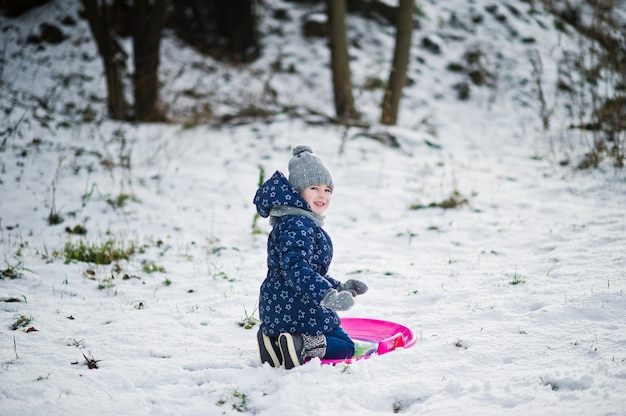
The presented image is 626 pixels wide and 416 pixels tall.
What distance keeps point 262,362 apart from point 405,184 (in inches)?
211

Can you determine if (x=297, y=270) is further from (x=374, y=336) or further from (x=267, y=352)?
(x=374, y=336)

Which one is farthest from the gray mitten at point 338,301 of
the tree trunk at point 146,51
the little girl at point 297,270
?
the tree trunk at point 146,51

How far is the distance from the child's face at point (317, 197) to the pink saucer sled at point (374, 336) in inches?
37.1

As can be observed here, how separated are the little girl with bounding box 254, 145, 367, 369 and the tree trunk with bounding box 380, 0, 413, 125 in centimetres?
720

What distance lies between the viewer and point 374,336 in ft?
11.3

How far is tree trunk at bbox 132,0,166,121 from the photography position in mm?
9617

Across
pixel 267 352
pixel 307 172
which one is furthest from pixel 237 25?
pixel 267 352

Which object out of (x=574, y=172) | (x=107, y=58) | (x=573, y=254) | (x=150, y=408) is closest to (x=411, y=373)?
(x=150, y=408)

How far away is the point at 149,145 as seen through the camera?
8.80 meters

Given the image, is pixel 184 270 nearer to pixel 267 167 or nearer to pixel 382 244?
pixel 382 244

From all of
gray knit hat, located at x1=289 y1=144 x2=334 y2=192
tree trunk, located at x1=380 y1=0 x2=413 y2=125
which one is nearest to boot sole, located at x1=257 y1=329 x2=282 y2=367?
gray knit hat, located at x1=289 y1=144 x2=334 y2=192

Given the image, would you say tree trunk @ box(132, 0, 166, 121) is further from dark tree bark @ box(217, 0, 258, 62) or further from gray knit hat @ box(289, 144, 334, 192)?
gray knit hat @ box(289, 144, 334, 192)

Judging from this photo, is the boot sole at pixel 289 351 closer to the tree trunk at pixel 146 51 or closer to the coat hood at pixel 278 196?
the coat hood at pixel 278 196

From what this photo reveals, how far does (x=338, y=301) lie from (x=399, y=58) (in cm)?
850
